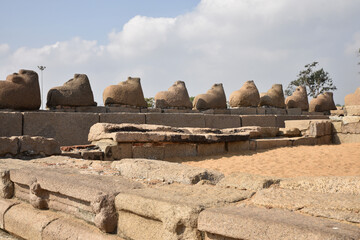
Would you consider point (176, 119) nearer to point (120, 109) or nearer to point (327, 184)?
point (120, 109)

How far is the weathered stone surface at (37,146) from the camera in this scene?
489 centimetres

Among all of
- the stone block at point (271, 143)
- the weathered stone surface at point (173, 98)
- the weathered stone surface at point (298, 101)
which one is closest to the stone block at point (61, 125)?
the stone block at point (271, 143)

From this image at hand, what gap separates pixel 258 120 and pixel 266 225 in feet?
32.6

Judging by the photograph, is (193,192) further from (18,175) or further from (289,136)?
(289,136)

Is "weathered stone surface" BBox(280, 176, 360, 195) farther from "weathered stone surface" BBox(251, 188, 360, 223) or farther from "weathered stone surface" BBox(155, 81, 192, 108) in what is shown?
"weathered stone surface" BBox(155, 81, 192, 108)

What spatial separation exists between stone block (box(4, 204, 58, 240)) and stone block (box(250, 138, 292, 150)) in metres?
6.11

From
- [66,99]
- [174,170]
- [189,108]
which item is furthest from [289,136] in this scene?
[174,170]

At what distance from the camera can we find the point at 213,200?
202cm

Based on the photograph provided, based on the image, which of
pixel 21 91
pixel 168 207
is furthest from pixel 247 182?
pixel 21 91

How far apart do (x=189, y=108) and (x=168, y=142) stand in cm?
581

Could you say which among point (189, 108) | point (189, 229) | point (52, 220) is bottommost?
point (52, 220)

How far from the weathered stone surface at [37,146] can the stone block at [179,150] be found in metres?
2.08

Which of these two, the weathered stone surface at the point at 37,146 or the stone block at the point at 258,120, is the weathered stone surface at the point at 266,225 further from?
the stone block at the point at 258,120

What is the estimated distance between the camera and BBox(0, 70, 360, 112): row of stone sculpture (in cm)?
727
